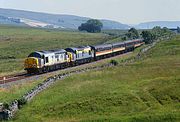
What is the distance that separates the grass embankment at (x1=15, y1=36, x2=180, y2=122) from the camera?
45188 millimetres

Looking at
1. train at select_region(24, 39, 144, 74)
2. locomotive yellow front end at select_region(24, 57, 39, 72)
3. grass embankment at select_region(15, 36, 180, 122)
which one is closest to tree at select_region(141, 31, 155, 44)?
train at select_region(24, 39, 144, 74)

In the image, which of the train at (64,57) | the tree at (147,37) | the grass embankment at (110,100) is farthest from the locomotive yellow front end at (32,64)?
the tree at (147,37)

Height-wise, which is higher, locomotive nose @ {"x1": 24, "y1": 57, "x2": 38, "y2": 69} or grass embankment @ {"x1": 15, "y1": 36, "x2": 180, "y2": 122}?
locomotive nose @ {"x1": 24, "y1": 57, "x2": 38, "y2": 69}

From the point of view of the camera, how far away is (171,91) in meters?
52.8

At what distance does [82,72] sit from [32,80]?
11624 mm

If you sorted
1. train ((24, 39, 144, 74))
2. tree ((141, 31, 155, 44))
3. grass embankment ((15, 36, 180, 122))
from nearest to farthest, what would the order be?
grass embankment ((15, 36, 180, 122)) < train ((24, 39, 144, 74)) < tree ((141, 31, 155, 44))

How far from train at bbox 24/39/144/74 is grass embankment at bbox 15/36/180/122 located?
33.7 ft

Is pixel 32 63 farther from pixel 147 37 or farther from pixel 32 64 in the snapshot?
pixel 147 37

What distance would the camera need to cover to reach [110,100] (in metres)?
49.8

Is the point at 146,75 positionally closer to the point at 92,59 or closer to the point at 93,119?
the point at 93,119

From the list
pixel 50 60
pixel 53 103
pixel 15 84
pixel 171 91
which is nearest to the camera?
pixel 53 103

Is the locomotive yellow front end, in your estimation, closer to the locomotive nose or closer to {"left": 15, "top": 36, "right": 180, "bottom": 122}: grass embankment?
the locomotive nose

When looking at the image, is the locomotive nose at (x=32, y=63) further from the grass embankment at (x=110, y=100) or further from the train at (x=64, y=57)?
the grass embankment at (x=110, y=100)

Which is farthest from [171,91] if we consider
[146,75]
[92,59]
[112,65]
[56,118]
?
[92,59]
